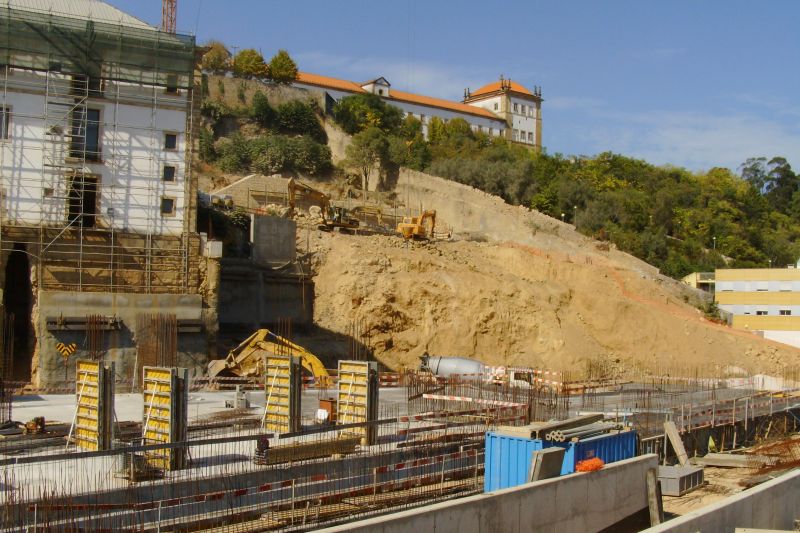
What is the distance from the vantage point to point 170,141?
1200 inches

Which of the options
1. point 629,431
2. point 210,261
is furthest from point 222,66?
point 629,431

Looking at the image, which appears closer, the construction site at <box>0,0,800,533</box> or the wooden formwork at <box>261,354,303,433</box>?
the construction site at <box>0,0,800,533</box>

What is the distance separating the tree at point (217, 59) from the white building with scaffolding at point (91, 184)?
3672 centimetres

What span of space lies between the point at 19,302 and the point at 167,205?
6388 millimetres

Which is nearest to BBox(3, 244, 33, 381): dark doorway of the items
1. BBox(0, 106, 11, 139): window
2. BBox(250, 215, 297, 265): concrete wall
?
BBox(0, 106, 11, 139): window

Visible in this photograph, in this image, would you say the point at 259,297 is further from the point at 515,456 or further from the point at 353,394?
the point at 515,456

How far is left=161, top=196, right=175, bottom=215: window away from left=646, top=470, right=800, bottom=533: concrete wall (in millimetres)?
21601

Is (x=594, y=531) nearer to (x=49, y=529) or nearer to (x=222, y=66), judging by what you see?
(x=49, y=529)

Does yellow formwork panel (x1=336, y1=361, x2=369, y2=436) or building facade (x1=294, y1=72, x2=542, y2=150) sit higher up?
building facade (x1=294, y1=72, x2=542, y2=150)

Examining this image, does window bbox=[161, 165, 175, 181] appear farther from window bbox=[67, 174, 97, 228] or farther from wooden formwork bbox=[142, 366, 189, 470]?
wooden formwork bbox=[142, 366, 189, 470]

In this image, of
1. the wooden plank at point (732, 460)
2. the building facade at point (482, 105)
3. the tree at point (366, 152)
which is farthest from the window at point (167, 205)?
the building facade at point (482, 105)

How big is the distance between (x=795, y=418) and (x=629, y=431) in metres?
13.1

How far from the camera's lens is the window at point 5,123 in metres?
28.3

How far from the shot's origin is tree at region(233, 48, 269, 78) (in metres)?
67.6
